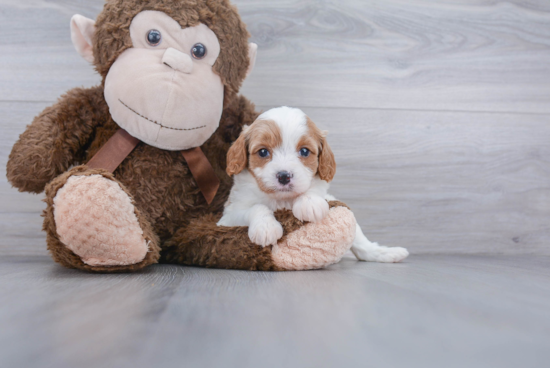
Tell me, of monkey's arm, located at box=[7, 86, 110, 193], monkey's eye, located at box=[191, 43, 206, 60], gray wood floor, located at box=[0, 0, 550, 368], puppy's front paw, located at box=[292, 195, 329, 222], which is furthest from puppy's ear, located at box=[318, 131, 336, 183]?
monkey's arm, located at box=[7, 86, 110, 193]

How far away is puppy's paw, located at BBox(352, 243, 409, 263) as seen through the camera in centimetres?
119

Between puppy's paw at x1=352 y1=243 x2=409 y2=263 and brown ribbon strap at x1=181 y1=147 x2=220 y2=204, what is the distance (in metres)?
0.47

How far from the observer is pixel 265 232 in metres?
0.88

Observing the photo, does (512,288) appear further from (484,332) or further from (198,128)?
(198,128)

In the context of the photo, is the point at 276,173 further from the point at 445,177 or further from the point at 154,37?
the point at 445,177

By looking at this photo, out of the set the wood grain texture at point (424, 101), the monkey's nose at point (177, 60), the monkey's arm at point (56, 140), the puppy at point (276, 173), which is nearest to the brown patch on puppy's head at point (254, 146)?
the puppy at point (276, 173)

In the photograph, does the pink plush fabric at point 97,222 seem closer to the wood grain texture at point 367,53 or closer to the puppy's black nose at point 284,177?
the puppy's black nose at point 284,177

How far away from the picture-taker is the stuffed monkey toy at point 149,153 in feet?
2.66

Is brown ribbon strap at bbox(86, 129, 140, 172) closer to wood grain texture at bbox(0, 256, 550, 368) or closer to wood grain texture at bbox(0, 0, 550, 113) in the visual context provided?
wood grain texture at bbox(0, 256, 550, 368)

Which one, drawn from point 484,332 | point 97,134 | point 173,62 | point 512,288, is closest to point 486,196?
point 512,288

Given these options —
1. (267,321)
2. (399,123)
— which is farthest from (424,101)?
(267,321)

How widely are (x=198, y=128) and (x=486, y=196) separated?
3.87ft

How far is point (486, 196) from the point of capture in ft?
5.08

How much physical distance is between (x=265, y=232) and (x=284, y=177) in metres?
0.13
